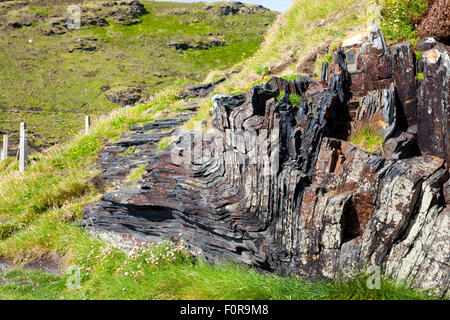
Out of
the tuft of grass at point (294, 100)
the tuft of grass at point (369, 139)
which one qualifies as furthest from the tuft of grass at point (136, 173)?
the tuft of grass at point (369, 139)

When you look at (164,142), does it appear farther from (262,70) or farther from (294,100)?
(262,70)

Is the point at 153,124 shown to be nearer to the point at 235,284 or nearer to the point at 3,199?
the point at 3,199

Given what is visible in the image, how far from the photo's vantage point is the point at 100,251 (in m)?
8.17

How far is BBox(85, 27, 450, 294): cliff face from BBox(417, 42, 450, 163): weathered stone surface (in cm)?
2

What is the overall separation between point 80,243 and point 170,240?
2.79 metres

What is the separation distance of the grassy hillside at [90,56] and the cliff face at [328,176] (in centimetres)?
2588

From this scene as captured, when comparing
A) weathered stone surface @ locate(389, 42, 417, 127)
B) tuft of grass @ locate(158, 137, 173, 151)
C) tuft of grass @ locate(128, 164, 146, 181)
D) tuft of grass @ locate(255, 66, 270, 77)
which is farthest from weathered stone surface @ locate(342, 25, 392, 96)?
tuft of grass @ locate(128, 164, 146, 181)

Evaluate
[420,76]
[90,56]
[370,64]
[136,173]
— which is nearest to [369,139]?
[420,76]

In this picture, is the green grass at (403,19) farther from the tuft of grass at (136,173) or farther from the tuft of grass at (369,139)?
the tuft of grass at (136,173)

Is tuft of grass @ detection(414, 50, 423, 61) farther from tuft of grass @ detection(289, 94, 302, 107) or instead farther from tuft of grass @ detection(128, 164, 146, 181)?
tuft of grass @ detection(128, 164, 146, 181)

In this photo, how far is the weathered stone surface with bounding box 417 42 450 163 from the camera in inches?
222

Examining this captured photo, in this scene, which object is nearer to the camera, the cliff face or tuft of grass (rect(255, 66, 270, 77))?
the cliff face

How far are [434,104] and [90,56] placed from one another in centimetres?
6644
